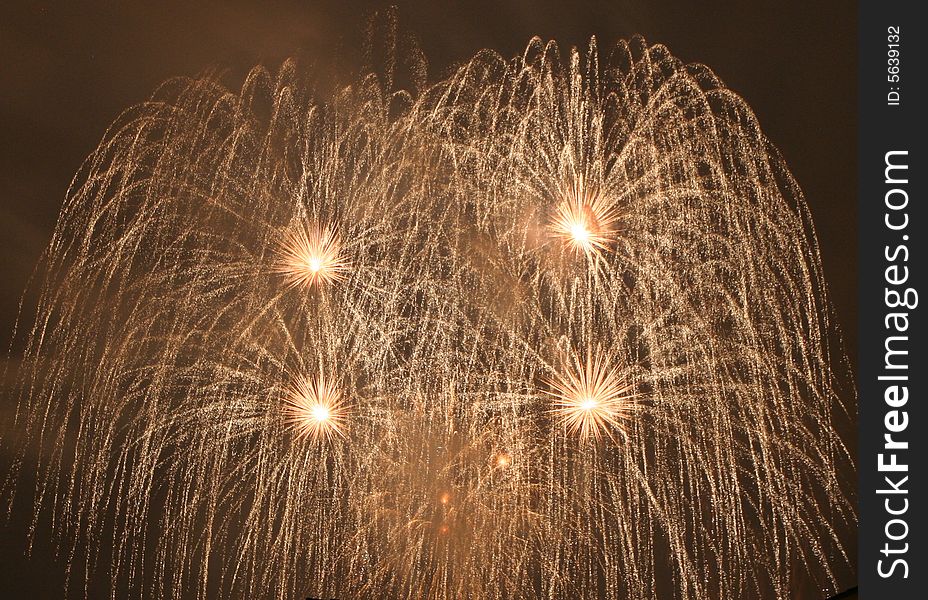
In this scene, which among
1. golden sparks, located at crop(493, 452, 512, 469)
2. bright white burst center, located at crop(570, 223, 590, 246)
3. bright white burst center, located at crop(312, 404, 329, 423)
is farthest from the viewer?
bright white burst center, located at crop(312, 404, 329, 423)

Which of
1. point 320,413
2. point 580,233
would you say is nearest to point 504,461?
point 320,413

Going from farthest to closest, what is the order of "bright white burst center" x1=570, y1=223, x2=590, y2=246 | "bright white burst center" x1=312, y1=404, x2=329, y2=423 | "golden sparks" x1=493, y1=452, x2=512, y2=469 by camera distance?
"bright white burst center" x1=312, y1=404, x2=329, y2=423, "golden sparks" x1=493, y1=452, x2=512, y2=469, "bright white burst center" x1=570, y1=223, x2=590, y2=246

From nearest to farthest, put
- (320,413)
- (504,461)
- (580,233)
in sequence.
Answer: (580,233) < (504,461) < (320,413)

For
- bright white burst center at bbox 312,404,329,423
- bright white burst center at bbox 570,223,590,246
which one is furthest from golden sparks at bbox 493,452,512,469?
bright white burst center at bbox 570,223,590,246

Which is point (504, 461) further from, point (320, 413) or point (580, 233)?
point (580, 233)

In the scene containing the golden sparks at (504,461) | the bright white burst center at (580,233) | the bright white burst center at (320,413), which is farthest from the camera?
the bright white burst center at (320,413)

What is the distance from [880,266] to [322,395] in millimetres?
14391

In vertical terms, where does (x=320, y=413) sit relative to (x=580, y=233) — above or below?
below

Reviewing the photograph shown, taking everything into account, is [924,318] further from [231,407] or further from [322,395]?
[231,407]

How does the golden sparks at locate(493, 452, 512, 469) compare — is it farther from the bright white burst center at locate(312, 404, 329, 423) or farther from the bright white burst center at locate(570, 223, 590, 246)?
the bright white burst center at locate(570, 223, 590, 246)

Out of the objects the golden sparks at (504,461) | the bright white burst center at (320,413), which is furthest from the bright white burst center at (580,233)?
the bright white burst center at (320,413)

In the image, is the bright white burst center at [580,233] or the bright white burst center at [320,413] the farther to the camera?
the bright white burst center at [320,413]

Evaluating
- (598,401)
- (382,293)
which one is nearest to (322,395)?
(382,293)

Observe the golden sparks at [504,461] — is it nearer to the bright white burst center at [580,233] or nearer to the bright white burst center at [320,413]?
the bright white burst center at [320,413]
